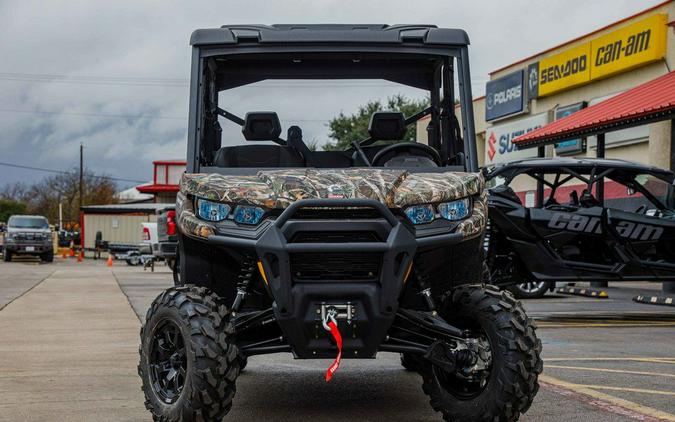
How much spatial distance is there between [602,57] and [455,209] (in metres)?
22.8

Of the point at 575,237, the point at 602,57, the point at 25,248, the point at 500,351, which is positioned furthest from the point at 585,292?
the point at 25,248

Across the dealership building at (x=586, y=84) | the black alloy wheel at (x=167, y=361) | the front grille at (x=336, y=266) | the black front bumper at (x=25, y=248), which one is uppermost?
the dealership building at (x=586, y=84)

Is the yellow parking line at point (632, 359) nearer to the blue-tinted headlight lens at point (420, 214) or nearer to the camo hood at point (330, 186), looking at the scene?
the camo hood at point (330, 186)

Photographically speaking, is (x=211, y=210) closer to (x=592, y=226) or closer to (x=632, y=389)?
(x=632, y=389)

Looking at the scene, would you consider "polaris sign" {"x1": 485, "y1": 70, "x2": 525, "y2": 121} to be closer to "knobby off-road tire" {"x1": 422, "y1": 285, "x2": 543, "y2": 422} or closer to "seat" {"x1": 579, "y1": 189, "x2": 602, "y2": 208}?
"seat" {"x1": 579, "y1": 189, "x2": 602, "y2": 208}

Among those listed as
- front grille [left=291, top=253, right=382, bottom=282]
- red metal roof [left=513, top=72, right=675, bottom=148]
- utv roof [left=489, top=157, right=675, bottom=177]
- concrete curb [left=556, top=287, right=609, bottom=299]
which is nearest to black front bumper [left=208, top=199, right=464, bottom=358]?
front grille [left=291, top=253, right=382, bottom=282]

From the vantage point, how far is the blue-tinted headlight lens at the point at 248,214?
18.2ft

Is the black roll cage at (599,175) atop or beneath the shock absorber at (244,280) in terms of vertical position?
atop

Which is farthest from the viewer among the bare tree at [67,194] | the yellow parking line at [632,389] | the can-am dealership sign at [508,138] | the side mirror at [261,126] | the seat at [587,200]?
the bare tree at [67,194]

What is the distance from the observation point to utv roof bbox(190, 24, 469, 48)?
6482mm

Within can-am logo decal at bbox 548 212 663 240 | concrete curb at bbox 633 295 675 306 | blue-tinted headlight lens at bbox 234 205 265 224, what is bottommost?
concrete curb at bbox 633 295 675 306

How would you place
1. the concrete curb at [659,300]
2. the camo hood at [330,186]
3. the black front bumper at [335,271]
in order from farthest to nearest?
the concrete curb at [659,300] < the camo hood at [330,186] < the black front bumper at [335,271]

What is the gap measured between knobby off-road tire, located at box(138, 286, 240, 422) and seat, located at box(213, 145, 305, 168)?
1.16 metres

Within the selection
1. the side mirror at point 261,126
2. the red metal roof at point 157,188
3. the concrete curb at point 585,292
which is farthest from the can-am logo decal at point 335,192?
the red metal roof at point 157,188
